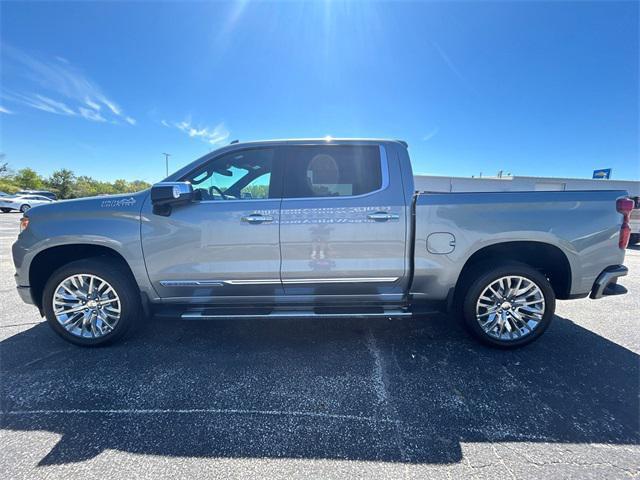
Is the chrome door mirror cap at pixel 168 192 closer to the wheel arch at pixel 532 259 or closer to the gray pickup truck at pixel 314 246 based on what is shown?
the gray pickup truck at pixel 314 246

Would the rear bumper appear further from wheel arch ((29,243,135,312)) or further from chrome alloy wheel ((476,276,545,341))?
wheel arch ((29,243,135,312))

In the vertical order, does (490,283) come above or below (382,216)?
below

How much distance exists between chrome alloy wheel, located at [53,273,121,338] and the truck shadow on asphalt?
0.24 meters

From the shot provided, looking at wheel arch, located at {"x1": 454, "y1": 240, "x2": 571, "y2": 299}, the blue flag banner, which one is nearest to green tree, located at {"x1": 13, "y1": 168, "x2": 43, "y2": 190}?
wheel arch, located at {"x1": 454, "y1": 240, "x2": 571, "y2": 299}

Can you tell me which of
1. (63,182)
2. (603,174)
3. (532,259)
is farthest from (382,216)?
(63,182)

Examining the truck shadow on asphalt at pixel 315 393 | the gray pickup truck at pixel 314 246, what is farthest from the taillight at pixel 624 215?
the truck shadow on asphalt at pixel 315 393

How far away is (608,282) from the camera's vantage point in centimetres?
277

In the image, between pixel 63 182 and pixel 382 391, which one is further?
pixel 63 182

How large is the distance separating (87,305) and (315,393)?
7.88ft

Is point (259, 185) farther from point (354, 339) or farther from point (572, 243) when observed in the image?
point (572, 243)

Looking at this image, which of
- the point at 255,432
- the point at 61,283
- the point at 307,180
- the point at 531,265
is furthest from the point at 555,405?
the point at 61,283

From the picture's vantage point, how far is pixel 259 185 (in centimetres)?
288

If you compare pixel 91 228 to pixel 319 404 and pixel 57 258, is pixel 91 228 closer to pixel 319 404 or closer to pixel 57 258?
pixel 57 258

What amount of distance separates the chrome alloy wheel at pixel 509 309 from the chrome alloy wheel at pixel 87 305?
363cm
